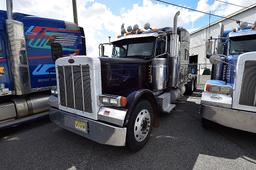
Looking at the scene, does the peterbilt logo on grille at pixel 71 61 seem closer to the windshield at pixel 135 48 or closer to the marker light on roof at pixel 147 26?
the windshield at pixel 135 48

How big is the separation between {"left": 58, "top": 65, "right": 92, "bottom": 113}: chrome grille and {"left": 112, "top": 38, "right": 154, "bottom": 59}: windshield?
6.59 ft

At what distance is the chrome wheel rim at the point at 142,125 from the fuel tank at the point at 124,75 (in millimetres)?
532

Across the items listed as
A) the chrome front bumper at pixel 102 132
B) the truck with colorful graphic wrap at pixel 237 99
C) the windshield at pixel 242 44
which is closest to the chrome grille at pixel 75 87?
the chrome front bumper at pixel 102 132

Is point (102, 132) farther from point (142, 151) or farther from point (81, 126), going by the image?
point (142, 151)

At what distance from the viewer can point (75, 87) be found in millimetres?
2994

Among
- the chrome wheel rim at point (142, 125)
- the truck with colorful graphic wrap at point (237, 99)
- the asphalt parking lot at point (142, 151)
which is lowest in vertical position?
the asphalt parking lot at point (142, 151)

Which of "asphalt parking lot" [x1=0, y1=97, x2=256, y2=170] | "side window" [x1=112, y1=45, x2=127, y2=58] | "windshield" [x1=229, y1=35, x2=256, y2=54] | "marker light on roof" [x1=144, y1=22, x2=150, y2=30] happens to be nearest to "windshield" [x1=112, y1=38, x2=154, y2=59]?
"side window" [x1=112, y1=45, x2=127, y2=58]

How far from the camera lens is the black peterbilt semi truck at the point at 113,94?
8.73 feet

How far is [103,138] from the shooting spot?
8.64ft

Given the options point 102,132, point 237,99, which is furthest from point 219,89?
point 102,132

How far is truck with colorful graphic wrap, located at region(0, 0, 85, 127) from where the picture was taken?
391 cm

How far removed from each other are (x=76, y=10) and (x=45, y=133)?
23.3ft

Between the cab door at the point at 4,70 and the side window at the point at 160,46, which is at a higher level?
the side window at the point at 160,46

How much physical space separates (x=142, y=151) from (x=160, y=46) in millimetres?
2818
